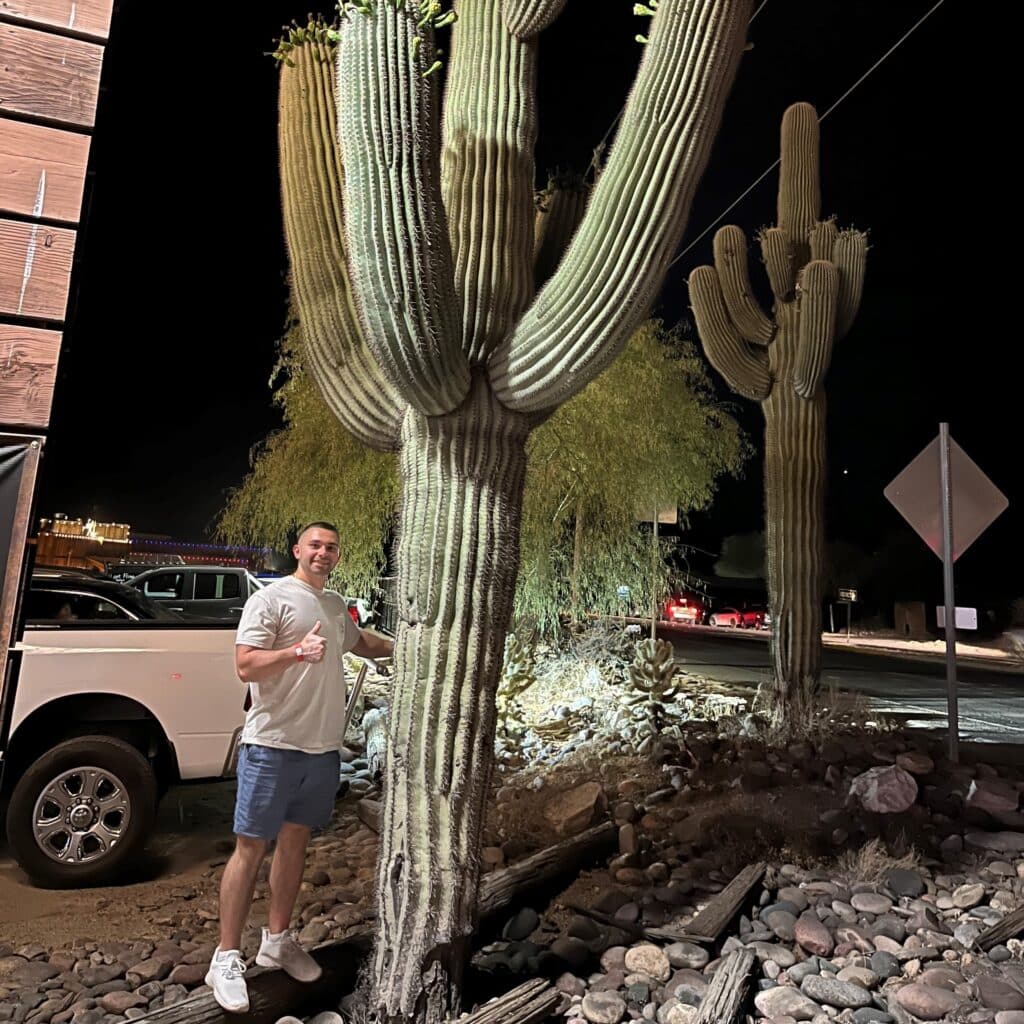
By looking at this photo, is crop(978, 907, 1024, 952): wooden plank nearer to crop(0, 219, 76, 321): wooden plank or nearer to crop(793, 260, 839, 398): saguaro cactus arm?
crop(0, 219, 76, 321): wooden plank

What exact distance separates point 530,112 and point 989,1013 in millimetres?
3852

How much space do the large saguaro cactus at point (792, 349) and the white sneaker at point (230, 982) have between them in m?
5.13

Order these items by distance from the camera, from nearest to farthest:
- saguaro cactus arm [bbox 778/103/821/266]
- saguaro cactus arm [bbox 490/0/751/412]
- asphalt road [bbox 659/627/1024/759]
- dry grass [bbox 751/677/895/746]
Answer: saguaro cactus arm [bbox 490/0/751/412] < dry grass [bbox 751/677/895/746] < saguaro cactus arm [bbox 778/103/821/266] < asphalt road [bbox 659/627/1024/759]

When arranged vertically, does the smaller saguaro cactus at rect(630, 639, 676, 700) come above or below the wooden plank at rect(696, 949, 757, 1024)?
above

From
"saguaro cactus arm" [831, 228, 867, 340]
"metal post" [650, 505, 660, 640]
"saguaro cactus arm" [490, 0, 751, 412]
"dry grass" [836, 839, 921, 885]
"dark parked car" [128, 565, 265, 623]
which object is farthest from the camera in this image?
"metal post" [650, 505, 660, 640]

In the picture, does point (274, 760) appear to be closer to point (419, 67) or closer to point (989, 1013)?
point (419, 67)

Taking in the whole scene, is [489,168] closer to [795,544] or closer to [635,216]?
[635,216]

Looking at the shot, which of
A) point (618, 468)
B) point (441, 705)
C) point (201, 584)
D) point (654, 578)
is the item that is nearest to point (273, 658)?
point (441, 705)

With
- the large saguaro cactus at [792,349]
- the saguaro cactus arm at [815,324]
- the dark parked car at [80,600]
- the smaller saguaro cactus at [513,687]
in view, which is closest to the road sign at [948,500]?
the large saguaro cactus at [792,349]

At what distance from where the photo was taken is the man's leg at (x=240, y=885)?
8.70ft

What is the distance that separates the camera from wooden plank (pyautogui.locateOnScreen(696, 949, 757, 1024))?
2.70m

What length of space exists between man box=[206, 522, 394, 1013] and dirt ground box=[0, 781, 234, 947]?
1044 millimetres

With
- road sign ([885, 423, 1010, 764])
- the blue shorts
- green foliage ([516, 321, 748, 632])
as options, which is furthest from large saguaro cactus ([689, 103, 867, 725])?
the blue shorts

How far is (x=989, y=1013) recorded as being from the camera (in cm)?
282
